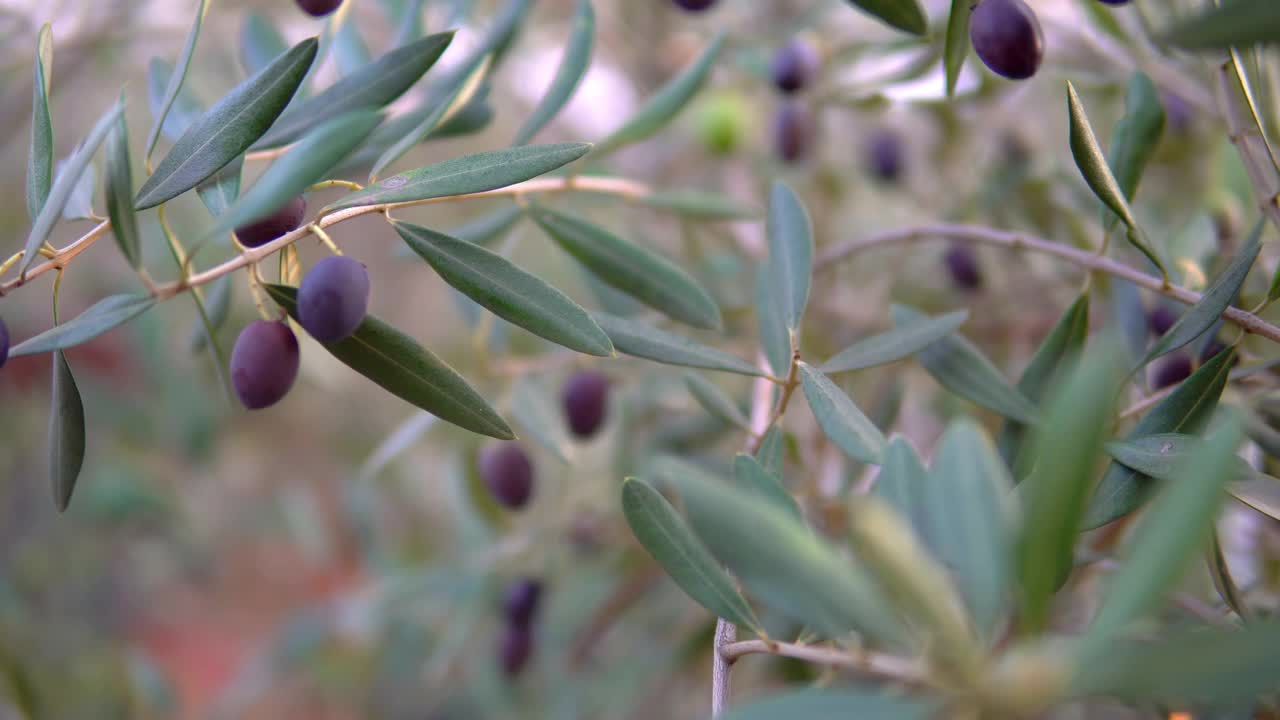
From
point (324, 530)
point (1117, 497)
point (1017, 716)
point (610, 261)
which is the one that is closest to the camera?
point (1017, 716)

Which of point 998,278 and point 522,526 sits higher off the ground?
point 998,278

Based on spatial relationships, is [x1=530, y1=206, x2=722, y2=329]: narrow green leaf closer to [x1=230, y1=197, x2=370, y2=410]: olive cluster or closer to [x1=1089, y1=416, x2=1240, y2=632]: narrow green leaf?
[x1=230, y1=197, x2=370, y2=410]: olive cluster

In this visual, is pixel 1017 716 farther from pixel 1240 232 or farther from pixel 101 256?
pixel 101 256

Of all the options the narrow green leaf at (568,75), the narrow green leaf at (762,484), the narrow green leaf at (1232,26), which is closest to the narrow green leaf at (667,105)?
the narrow green leaf at (568,75)

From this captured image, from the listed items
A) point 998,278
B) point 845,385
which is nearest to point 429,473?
point 998,278

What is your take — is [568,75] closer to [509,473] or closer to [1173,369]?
[509,473]

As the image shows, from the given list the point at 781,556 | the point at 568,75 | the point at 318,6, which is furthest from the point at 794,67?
the point at 781,556

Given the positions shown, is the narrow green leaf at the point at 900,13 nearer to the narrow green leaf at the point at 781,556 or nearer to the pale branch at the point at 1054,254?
the pale branch at the point at 1054,254
